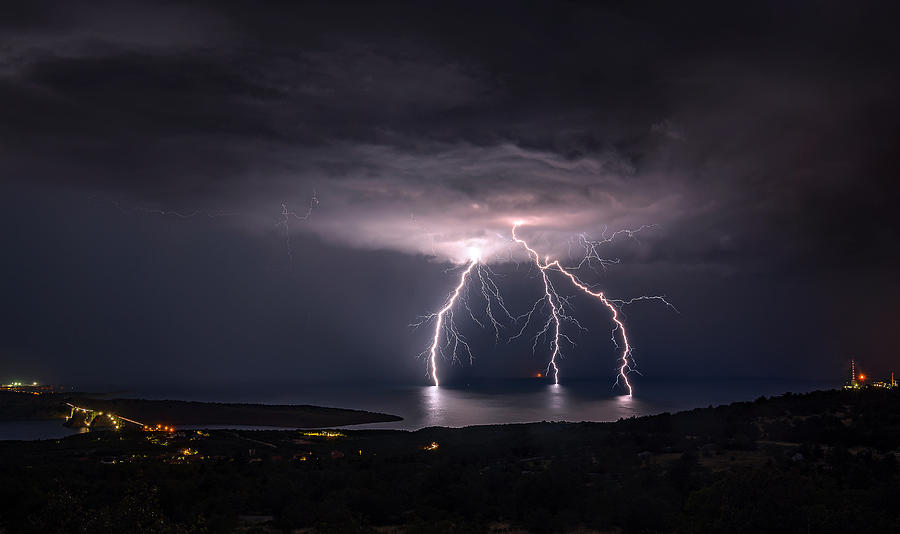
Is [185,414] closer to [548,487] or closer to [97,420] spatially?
[97,420]

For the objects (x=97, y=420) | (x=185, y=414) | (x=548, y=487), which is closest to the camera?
(x=548, y=487)

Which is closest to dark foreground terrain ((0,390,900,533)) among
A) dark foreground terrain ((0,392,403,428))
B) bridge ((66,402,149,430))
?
bridge ((66,402,149,430))

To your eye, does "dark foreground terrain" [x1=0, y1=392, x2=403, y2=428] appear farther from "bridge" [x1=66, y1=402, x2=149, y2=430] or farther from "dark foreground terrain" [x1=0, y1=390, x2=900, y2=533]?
"dark foreground terrain" [x1=0, y1=390, x2=900, y2=533]

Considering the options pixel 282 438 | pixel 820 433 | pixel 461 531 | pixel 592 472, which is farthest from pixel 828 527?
pixel 282 438

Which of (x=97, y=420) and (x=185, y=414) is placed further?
(x=185, y=414)

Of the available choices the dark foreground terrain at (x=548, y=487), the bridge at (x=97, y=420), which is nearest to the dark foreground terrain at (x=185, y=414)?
the bridge at (x=97, y=420)

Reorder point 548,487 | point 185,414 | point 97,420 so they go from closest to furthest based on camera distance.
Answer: point 548,487, point 97,420, point 185,414

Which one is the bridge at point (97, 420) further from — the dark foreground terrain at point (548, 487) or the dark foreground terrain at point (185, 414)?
the dark foreground terrain at point (548, 487)

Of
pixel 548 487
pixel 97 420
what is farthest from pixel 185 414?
pixel 548 487

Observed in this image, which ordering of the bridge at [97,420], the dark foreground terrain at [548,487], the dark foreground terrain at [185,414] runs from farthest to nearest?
the dark foreground terrain at [185,414]
the bridge at [97,420]
the dark foreground terrain at [548,487]
